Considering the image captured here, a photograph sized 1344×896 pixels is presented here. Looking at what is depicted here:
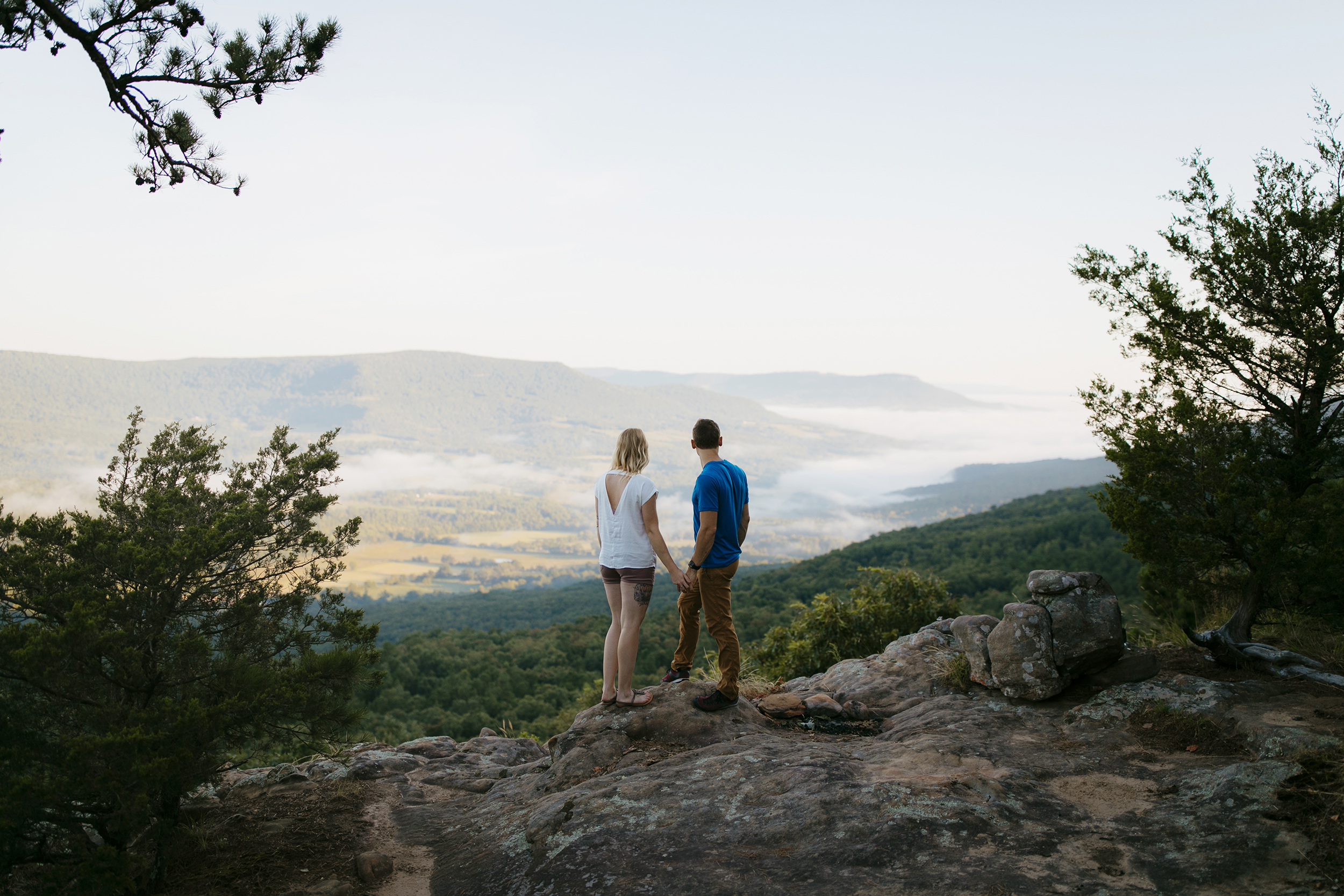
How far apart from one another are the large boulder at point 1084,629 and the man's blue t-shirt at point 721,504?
124 inches

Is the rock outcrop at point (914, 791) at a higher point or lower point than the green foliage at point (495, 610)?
higher

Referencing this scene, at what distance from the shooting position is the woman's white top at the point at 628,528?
20.5 feet

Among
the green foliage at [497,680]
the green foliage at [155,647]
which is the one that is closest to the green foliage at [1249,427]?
the green foliage at [155,647]

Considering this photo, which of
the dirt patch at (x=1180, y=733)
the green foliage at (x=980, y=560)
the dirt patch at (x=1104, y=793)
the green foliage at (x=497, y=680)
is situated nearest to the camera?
the dirt patch at (x=1104, y=793)

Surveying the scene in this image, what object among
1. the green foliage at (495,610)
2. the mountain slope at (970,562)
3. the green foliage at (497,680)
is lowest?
the green foliage at (495,610)

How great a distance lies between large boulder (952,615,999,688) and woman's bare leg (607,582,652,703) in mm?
3815

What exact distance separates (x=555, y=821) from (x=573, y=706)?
2125cm

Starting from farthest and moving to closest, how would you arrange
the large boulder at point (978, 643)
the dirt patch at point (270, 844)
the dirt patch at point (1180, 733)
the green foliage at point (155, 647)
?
1. the large boulder at point (978, 643)
2. the dirt patch at point (1180, 733)
3. the dirt patch at point (270, 844)
4. the green foliage at point (155, 647)

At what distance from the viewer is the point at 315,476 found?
292 inches

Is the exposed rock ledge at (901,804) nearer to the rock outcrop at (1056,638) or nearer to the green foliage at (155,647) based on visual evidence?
the rock outcrop at (1056,638)

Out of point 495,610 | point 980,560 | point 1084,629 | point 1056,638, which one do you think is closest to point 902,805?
point 1056,638

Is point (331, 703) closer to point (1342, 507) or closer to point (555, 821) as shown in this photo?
point (555, 821)

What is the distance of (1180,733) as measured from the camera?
→ 6.28 metres

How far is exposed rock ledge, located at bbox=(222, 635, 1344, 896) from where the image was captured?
178 inches
